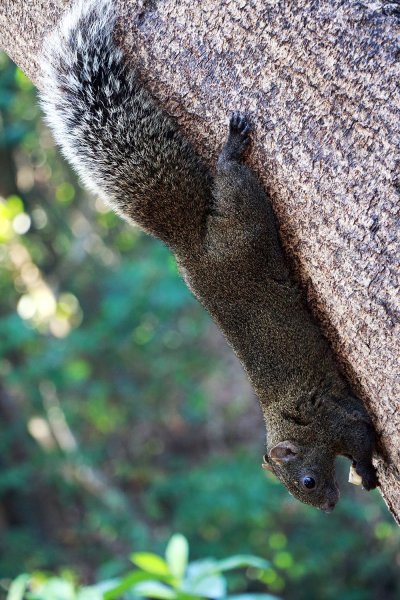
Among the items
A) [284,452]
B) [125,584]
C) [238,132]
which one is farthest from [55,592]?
[238,132]

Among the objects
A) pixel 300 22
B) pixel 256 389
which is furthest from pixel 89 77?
pixel 256 389

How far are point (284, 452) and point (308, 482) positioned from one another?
16 centimetres

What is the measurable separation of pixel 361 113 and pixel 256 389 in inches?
49.3

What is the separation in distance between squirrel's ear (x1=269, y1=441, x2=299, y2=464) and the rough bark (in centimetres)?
71

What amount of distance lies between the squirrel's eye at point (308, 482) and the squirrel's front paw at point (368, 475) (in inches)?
19.7

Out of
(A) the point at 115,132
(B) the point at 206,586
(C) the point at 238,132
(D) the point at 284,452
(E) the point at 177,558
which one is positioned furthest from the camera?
(D) the point at 284,452

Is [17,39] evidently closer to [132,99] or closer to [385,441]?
[132,99]

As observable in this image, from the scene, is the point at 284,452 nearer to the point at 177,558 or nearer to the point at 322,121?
the point at 177,558

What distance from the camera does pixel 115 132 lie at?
236cm

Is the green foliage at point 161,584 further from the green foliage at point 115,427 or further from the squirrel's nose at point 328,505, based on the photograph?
the green foliage at point 115,427

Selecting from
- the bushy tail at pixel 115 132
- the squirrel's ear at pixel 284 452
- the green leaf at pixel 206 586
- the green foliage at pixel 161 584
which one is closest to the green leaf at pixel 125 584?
the green foliage at pixel 161 584

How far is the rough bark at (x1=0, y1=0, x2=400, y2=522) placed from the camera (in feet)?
5.76

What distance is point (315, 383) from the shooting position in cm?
261

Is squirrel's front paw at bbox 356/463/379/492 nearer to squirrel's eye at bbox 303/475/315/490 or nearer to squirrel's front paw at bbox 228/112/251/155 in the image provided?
squirrel's eye at bbox 303/475/315/490
